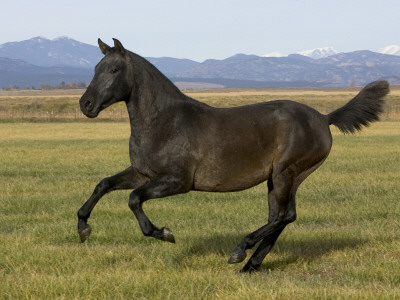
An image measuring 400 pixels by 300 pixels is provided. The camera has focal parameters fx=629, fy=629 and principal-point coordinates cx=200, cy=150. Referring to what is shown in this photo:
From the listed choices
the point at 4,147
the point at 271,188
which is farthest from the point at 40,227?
the point at 4,147

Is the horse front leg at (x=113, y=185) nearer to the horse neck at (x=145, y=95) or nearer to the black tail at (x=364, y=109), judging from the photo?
the horse neck at (x=145, y=95)

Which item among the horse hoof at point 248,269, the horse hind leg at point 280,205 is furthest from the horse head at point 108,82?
the horse hoof at point 248,269

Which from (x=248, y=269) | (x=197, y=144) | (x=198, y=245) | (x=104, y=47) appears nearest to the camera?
(x=104, y=47)

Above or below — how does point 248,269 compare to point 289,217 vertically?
below

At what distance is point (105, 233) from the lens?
1004 centimetres

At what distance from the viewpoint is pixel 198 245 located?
893cm

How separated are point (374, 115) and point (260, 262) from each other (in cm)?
258

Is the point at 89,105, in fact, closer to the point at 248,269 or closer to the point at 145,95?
the point at 145,95

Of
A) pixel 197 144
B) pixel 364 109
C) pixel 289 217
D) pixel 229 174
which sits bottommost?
pixel 289 217

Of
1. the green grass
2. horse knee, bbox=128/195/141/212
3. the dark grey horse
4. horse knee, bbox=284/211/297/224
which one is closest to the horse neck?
the dark grey horse

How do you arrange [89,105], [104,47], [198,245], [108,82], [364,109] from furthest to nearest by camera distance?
1. [198,245]
2. [364,109]
3. [104,47]
4. [108,82]
5. [89,105]

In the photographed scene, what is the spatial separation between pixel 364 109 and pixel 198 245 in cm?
297

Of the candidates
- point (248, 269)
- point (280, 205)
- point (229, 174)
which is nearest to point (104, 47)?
point (229, 174)

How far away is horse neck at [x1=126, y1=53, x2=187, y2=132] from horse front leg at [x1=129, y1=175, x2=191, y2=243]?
27.4 inches
